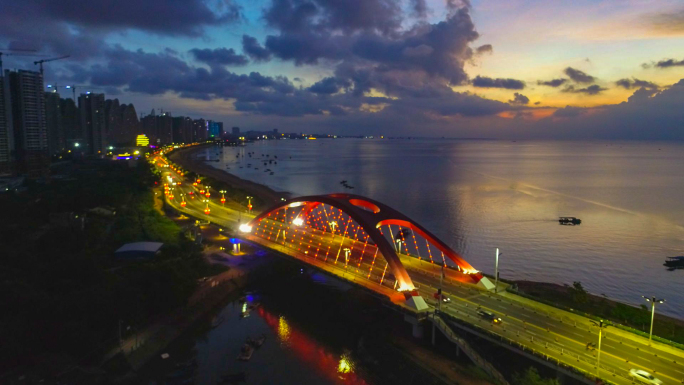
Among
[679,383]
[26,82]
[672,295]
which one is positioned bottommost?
[672,295]

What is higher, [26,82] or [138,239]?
[26,82]

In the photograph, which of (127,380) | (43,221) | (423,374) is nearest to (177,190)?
(43,221)

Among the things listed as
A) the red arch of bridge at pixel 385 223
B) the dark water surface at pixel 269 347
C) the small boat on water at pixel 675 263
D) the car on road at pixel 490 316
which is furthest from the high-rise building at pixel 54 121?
the small boat on water at pixel 675 263

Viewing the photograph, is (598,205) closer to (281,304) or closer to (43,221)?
(281,304)

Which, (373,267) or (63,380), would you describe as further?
(373,267)

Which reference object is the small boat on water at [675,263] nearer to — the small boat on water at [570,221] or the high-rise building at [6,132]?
the small boat on water at [570,221]

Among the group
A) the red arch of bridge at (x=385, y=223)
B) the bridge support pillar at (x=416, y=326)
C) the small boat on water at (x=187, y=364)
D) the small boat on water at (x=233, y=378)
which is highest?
the red arch of bridge at (x=385, y=223)
